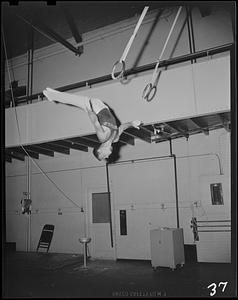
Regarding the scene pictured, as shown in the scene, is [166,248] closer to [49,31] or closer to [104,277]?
[104,277]

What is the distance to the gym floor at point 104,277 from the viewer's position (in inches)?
138

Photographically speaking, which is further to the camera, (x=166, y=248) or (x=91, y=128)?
(x=166, y=248)

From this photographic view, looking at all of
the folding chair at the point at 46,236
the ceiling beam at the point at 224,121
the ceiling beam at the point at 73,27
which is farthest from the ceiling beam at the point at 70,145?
the ceiling beam at the point at 224,121

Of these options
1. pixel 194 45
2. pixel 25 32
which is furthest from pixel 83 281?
pixel 25 32

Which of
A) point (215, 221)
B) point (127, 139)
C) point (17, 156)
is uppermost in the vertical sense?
point (127, 139)

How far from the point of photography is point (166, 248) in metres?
4.74

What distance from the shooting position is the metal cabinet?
15.4ft

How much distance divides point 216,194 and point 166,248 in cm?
138

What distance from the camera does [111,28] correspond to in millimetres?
6312

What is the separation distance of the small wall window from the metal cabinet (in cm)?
95

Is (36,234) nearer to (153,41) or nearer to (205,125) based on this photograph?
(205,125)

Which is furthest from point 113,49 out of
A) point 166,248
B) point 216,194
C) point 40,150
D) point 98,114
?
point 166,248

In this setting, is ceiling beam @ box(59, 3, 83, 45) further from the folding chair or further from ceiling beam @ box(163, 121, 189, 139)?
the folding chair

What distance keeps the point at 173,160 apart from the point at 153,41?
2.48m
